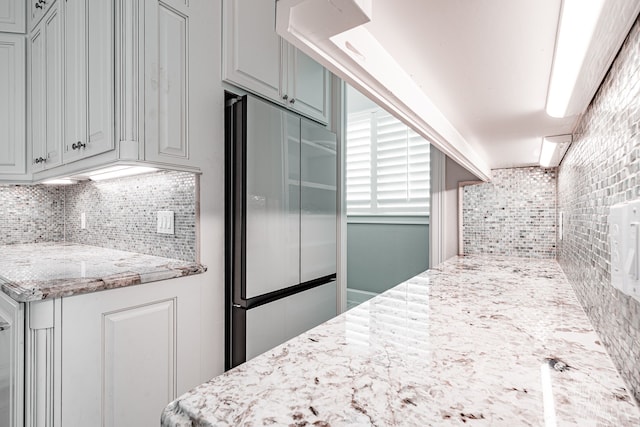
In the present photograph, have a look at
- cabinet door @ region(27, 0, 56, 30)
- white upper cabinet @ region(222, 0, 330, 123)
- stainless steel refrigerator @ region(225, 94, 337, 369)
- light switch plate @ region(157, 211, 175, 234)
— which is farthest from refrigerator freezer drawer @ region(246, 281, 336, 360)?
cabinet door @ region(27, 0, 56, 30)

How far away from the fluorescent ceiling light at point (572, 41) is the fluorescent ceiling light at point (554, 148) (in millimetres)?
454

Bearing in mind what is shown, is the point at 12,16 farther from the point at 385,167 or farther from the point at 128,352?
the point at 385,167

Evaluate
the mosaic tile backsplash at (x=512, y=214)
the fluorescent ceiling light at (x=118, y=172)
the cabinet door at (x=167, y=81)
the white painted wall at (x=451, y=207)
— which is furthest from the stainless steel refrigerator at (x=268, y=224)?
the mosaic tile backsplash at (x=512, y=214)

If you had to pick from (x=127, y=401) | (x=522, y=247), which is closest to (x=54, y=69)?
(x=127, y=401)

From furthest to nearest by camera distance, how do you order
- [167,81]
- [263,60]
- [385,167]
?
[385,167] < [263,60] < [167,81]

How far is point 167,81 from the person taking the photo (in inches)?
51.9

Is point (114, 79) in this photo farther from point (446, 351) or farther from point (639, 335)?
point (639, 335)

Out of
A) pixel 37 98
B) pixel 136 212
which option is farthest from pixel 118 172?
pixel 37 98

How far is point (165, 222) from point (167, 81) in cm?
64

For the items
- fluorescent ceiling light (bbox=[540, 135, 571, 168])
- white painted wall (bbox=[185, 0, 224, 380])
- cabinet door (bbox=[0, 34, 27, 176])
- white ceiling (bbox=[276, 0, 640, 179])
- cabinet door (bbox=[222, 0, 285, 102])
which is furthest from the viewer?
cabinet door (bbox=[0, 34, 27, 176])

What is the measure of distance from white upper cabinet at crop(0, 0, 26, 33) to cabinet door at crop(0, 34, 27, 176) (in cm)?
5

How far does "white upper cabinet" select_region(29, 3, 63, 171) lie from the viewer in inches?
66.6

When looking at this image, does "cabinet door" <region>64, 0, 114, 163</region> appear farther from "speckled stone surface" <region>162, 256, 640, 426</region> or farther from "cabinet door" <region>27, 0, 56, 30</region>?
"speckled stone surface" <region>162, 256, 640, 426</region>

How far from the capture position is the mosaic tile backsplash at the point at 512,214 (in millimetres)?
1489
